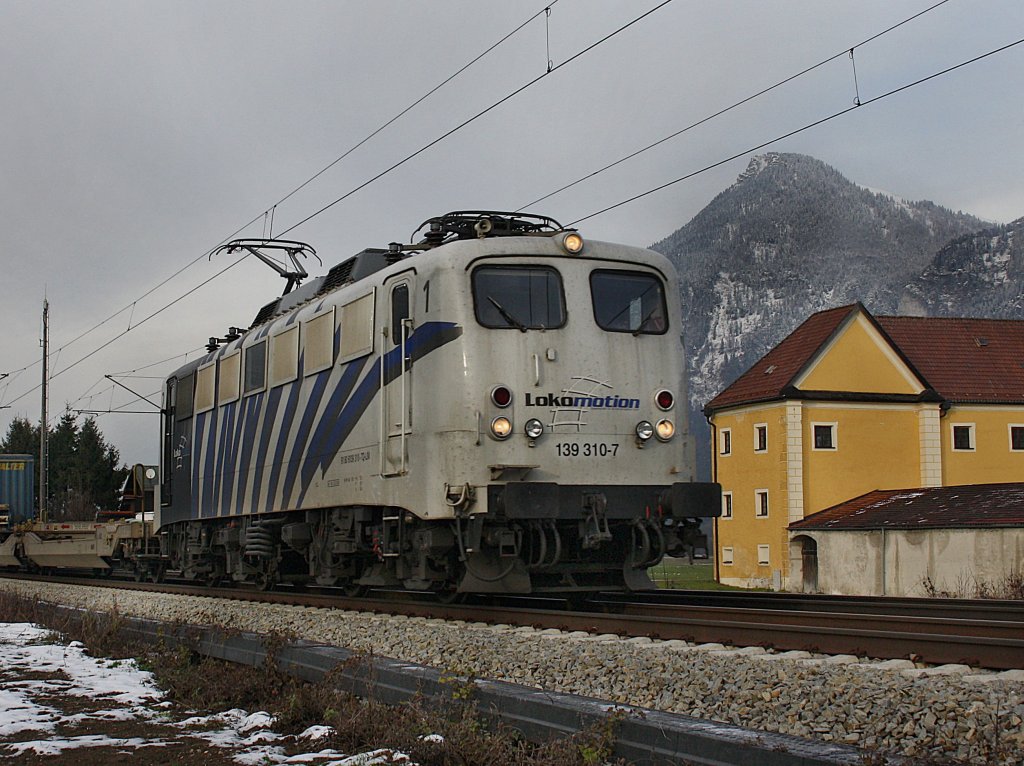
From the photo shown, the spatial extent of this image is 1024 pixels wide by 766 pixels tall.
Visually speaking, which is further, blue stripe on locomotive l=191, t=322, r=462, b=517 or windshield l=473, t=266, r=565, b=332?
blue stripe on locomotive l=191, t=322, r=462, b=517

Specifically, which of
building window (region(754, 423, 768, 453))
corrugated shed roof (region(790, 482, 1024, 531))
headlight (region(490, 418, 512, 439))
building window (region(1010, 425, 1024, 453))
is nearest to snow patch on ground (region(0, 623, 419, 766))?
headlight (region(490, 418, 512, 439))

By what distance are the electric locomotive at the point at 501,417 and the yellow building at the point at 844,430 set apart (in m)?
Answer: 31.6

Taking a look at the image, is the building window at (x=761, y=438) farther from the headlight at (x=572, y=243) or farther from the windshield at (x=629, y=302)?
the headlight at (x=572, y=243)

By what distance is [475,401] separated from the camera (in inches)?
450

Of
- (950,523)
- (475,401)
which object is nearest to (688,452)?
(475,401)

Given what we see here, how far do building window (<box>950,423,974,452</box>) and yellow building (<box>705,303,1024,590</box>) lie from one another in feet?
0.13

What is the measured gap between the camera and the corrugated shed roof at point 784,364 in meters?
44.0

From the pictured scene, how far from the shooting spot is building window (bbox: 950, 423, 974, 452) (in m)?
45.7

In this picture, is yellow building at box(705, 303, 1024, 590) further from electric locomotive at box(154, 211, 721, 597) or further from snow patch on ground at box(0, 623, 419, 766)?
snow patch on ground at box(0, 623, 419, 766)

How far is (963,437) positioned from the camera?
4581cm

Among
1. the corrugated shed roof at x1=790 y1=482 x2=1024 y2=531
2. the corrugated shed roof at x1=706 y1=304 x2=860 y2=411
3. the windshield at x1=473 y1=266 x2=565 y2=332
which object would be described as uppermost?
the corrugated shed roof at x1=706 y1=304 x2=860 y2=411

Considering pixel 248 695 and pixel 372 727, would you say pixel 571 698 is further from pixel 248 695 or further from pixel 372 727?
pixel 248 695

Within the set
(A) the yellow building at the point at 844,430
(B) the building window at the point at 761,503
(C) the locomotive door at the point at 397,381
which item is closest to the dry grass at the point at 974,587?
(A) the yellow building at the point at 844,430

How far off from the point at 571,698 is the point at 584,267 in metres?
7.02
